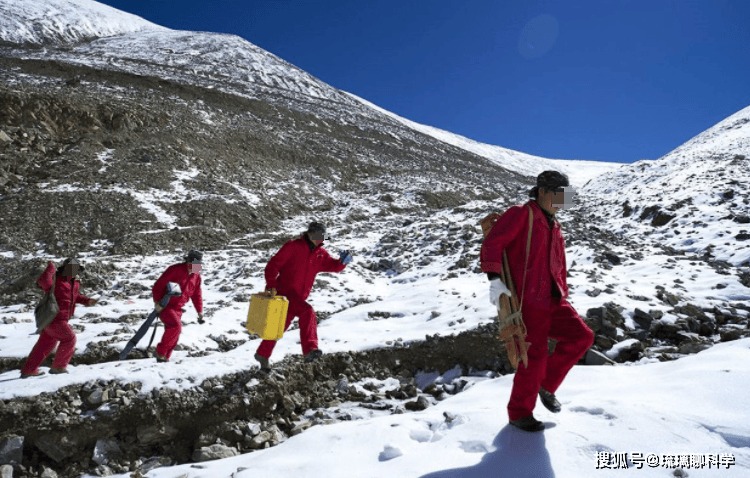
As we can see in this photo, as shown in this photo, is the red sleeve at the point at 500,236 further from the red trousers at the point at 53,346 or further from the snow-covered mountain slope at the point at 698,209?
the snow-covered mountain slope at the point at 698,209

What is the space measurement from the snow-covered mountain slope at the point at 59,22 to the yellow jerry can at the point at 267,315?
2549 inches

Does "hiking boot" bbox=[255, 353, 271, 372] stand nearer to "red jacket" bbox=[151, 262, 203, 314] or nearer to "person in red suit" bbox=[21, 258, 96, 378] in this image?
"red jacket" bbox=[151, 262, 203, 314]

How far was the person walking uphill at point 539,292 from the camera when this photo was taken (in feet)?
10.7

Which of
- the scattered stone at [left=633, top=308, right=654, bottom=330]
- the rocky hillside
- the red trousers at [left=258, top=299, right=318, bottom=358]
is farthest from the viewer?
the scattered stone at [left=633, top=308, right=654, bottom=330]

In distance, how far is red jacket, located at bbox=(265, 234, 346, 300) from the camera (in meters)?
5.68

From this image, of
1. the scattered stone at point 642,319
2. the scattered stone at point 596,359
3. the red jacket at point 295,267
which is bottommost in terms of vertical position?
the scattered stone at point 596,359

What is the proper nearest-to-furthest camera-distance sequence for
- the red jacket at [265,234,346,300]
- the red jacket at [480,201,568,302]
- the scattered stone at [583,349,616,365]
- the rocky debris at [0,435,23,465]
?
the red jacket at [480,201,568,302] < the rocky debris at [0,435,23,465] < the scattered stone at [583,349,616,365] < the red jacket at [265,234,346,300]

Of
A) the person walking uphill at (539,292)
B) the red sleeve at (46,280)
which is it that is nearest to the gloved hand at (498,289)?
the person walking uphill at (539,292)

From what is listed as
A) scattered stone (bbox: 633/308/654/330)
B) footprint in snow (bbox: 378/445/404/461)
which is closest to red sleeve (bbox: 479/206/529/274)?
footprint in snow (bbox: 378/445/404/461)

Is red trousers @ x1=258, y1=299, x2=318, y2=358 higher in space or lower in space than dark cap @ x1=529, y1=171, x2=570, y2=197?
lower

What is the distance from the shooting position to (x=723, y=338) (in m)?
6.12

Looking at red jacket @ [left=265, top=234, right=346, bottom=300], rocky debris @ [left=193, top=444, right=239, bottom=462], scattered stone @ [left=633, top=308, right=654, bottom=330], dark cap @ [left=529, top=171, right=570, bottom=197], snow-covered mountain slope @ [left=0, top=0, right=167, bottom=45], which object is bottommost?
rocky debris @ [left=193, top=444, right=239, bottom=462]

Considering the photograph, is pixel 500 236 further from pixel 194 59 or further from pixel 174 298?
pixel 194 59

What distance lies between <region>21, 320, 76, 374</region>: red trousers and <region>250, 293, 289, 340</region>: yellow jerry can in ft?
8.86
